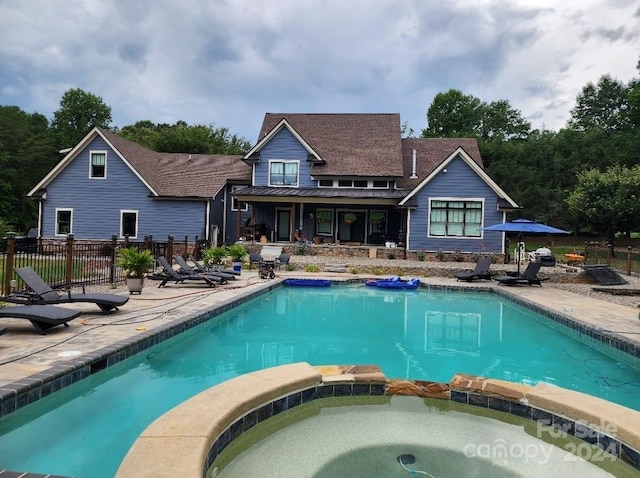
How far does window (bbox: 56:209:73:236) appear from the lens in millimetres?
25406

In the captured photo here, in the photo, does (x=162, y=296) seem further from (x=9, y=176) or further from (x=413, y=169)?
(x=9, y=176)

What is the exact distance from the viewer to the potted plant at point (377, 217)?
2622 cm

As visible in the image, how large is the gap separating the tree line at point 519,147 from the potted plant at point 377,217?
15.3 metres

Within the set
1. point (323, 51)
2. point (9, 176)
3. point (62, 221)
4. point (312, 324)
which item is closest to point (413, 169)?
point (323, 51)

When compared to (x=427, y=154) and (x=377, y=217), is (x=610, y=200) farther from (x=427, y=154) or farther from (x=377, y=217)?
(x=377, y=217)

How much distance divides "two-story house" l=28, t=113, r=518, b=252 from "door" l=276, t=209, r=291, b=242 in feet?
0.22

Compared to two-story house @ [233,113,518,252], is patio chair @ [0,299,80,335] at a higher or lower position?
lower

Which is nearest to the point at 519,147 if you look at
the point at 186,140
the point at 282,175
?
the point at 282,175

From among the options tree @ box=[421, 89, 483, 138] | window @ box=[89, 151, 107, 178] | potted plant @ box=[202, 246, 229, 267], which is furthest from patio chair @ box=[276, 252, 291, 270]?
tree @ box=[421, 89, 483, 138]

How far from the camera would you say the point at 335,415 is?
4.89 meters

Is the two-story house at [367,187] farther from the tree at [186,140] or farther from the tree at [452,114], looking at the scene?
the tree at [452,114]

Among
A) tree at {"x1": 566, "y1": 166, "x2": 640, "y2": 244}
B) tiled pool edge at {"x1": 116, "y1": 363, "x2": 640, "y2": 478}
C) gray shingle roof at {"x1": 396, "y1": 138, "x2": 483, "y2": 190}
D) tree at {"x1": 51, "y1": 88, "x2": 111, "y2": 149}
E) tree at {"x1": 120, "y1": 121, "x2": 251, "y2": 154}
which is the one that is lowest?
tiled pool edge at {"x1": 116, "y1": 363, "x2": 640, "y2": 478}

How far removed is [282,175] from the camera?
26359 mm

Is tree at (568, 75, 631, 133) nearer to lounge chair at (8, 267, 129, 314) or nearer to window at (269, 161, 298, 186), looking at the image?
window at (269, 161, 298, 186)
